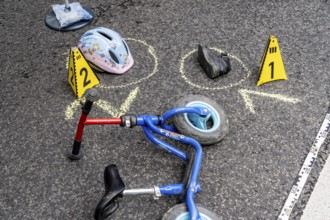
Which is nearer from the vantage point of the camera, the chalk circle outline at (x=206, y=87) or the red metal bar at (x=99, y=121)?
the red metal bar at (x=99, y=121)

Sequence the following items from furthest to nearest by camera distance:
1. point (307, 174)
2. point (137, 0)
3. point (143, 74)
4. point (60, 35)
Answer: point (137, 0), point (60, 35), point (143, 74), point (307, 174)

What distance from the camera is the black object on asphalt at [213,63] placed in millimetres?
3392

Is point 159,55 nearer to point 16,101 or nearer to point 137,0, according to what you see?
point 137,0

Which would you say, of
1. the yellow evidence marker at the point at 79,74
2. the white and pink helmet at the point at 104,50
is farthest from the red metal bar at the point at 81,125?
the white and pink helmet at the point at 104,50

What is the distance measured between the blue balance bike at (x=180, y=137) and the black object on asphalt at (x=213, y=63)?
42 centimetres

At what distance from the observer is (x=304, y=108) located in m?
3.25

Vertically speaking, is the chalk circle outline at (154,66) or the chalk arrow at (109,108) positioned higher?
the chalk circle outline at (154,66)

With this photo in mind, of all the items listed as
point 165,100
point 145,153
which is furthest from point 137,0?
point 145,153

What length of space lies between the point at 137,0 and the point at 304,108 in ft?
6.63

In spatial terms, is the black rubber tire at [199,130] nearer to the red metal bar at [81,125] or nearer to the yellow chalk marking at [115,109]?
the yellow chalk marking at [115,109]

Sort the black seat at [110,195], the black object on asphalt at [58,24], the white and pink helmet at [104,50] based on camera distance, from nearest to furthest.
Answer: the black seat at [110,195]
the white and pink helmet at [104,50]
the black object on asphalt at [58,24]

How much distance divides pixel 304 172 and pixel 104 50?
5.60ft

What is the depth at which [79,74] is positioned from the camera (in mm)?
3150

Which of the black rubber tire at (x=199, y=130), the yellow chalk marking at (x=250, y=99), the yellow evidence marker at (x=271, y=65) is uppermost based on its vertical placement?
the yellow evidence marker at (x=271, y=65)
